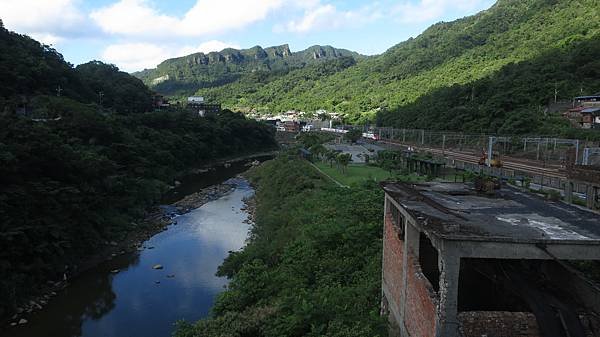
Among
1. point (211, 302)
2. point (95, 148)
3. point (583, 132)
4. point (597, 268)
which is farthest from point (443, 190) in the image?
point (95, 148)

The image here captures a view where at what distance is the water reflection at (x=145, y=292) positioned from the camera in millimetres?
18641

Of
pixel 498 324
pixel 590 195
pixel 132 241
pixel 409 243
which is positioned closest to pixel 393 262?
pixel 409 243

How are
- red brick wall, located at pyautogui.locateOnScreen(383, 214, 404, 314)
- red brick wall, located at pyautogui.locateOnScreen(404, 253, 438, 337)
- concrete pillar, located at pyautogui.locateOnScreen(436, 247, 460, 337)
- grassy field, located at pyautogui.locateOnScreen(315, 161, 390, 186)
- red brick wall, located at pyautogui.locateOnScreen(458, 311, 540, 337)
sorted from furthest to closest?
grassy field, located at pyautogui.locateOnScreen(315, 161, 390, 186) → red brick wall, located at pyautogui.locateOnScreen(383, 214, 404, 314) → red brick wall, located at pyautogui.locateOnScreen(404, 253, 438, 337) → red brick wall, located at pyautogui.locateOnScreen(458, 311, 540, 337) → concrete pillar, located at pyautogui.locateOnScreen(436, 247, 460, 337)

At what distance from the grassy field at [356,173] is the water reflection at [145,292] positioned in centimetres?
986

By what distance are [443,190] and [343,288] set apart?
16.4ft

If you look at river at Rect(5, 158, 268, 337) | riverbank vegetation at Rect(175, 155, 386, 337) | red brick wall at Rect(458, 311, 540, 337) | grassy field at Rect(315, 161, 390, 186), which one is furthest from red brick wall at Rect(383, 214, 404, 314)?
grassy field at Rect(315, 161, 390, 186)

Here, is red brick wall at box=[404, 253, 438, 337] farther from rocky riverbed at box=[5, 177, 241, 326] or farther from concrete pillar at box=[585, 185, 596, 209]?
rocky riverbed at box=[5, 177, 241, 326]

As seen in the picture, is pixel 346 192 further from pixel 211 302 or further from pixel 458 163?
pixel 211 302

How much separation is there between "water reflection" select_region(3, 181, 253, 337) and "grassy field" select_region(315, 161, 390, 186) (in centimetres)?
986

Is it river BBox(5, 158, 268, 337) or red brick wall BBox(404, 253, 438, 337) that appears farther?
river BBox(5, 158, 268, 337)

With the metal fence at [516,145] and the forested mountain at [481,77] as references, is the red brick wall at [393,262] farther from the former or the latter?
the forested mountain at [481,77]

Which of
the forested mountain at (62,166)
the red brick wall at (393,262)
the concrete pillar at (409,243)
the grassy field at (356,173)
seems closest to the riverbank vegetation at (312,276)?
the red brick wall at (393,262)

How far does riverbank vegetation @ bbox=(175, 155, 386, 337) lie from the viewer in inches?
478

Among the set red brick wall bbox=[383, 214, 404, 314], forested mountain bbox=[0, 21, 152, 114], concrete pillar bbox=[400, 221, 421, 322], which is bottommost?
red brick wall bbox=[383, 214, 404, 314]
